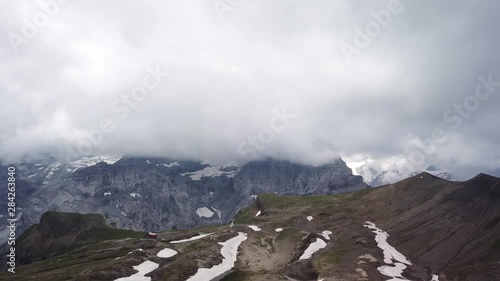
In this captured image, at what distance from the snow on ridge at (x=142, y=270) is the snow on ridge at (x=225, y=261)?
34.0 ft

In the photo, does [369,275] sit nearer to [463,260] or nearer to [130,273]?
[463,260]

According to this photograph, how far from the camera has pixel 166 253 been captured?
111 metres

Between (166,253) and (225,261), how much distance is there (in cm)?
1672

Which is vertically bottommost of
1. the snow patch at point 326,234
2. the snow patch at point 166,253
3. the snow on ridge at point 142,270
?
the snow on ridge at point 142,270

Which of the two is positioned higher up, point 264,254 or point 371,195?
point 371,195

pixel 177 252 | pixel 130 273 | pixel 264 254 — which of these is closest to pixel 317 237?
pixel 264 254

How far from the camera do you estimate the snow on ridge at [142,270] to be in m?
88.4

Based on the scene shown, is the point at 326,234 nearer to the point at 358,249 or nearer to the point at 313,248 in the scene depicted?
the point at 313,248

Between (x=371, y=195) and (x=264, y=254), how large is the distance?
9332cm

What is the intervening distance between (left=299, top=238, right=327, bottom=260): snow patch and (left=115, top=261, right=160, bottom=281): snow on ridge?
38877 mm

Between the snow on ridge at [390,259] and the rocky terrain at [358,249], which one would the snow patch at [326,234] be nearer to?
the rocky terrain at [358,249]

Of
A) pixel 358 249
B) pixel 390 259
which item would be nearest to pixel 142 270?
pixel 358 249

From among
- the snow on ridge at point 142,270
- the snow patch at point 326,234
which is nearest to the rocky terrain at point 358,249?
the snow patch at point 326,234

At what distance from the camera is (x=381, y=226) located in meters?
143
